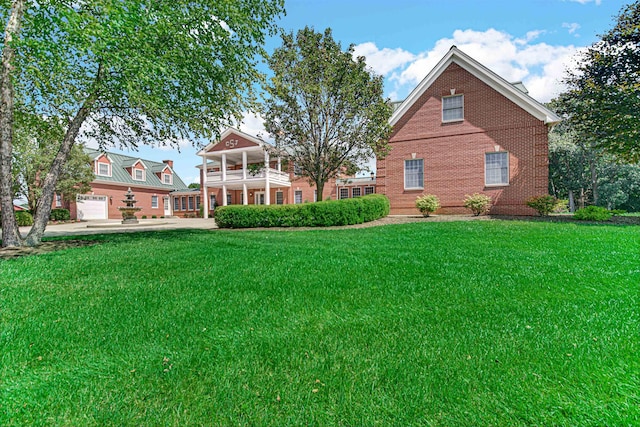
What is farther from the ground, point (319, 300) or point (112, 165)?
point (112, 165)

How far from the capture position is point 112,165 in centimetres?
3050

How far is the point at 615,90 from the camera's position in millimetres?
11484

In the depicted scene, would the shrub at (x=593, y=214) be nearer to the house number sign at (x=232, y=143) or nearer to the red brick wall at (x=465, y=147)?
the red brick wall at (x=465, y=147)

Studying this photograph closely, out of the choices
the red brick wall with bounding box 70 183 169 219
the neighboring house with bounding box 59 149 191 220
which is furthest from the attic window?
the red brick wall with bounding box 70 183 169 219

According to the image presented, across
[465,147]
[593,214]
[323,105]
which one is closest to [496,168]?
[465,147]

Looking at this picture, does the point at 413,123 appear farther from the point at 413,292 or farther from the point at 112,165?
the point at 112,165

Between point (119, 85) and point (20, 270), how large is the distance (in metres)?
4.66

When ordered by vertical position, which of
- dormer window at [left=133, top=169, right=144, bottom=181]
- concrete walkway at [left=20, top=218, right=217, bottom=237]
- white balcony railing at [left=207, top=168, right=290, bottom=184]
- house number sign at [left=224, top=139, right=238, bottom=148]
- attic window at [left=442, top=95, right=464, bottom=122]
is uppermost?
house number sign at [left=224, top=139, right=238, bottom=148]

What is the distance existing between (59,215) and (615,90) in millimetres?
34152

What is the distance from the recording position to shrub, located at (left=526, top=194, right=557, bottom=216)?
12609 mm

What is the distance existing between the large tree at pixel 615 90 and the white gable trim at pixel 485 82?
3.66ft

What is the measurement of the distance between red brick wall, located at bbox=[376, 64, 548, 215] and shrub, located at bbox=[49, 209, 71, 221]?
81.0 feet

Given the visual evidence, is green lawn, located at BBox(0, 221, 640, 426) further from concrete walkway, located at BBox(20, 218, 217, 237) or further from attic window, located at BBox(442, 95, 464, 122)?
attic window, located at BBox(442, 95, 464, 122)

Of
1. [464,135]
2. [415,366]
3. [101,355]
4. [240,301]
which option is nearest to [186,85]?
[240,301]
